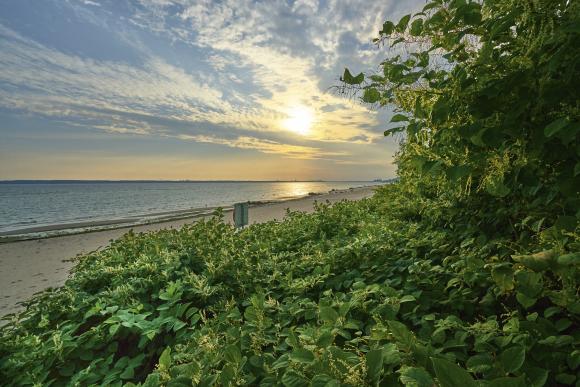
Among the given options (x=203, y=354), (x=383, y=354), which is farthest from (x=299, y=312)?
(x=383, y=354)

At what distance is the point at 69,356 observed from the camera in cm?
295

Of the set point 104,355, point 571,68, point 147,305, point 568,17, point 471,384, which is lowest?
point 104,355

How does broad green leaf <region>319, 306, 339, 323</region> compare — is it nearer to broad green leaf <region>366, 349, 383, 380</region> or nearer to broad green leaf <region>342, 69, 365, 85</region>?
broad green leaf <region>366, 349, 383, 380</region>

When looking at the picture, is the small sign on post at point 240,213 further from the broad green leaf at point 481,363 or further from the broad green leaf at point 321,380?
the broad green leaf at point 481,363

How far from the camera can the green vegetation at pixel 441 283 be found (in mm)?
1624

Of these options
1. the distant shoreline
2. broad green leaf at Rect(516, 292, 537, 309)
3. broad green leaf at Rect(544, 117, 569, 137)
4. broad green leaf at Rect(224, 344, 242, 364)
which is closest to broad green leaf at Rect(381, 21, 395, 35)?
broad green leaf at Rect(544, 117, 569, 137)

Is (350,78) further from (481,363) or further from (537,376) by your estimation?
(537,376)

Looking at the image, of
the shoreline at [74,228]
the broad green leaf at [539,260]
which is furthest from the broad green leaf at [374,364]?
the shoreline at [74,228]

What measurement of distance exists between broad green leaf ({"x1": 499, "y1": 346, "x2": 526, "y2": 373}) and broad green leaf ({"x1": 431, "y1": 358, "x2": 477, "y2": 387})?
0.36 metres

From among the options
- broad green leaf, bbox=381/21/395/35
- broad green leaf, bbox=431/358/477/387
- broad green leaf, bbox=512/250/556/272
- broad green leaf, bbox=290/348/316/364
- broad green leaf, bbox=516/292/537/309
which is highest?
broad green leaf, bbox=381/21/395/35

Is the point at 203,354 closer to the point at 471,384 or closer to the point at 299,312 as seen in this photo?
the point at 299,312

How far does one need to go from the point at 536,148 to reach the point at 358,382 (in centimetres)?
159

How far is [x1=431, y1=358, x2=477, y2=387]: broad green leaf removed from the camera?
1.14 metres

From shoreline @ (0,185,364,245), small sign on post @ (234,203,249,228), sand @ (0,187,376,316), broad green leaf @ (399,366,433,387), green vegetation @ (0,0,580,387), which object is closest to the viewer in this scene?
broad green leaf @ (399,366,433,387)
